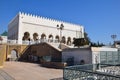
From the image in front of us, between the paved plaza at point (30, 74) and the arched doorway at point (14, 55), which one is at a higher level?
the arched doorway at point (14, 55)

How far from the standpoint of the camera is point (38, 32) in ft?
124

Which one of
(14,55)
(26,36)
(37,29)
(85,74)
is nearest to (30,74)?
(85,74)

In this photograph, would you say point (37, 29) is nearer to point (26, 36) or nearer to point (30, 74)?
point (26, 36)

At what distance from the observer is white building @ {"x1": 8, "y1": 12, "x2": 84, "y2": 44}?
34969mm

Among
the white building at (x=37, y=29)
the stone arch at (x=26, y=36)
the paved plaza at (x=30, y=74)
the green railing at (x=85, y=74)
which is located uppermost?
the white building at (x=37, y=29)

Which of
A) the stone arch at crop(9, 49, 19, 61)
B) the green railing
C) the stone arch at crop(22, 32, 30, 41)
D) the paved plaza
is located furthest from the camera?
the stone arch at crop(22, 32, 30, 41)

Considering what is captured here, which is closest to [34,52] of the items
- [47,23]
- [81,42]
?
[81,42]

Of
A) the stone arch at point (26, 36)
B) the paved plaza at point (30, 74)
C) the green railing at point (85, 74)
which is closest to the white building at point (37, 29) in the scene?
the stone arch at point (26, 36)

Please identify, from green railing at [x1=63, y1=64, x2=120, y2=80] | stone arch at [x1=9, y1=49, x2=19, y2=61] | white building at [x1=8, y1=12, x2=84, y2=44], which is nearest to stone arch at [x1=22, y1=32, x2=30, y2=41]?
white building at [x1=8, y1=12, x2=84, y2=44]

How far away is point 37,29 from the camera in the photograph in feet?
124

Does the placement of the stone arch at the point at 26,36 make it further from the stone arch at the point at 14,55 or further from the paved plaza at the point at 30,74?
the paved plaza at the point at 30,74

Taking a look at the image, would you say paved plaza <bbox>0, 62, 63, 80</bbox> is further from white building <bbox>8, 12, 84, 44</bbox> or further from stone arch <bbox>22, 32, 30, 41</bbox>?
stone arch <bbox>22, 32, 30, 41</bbox>

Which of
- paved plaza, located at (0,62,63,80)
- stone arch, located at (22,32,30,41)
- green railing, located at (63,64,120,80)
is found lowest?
paved plaza, located at (0,62,63,80)

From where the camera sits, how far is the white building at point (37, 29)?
3497cm
